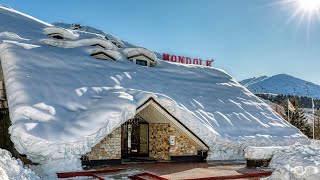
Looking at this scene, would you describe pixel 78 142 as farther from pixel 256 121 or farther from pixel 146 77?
pixel 256 121

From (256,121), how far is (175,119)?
252 inches

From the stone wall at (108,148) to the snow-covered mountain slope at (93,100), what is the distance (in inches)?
46.5

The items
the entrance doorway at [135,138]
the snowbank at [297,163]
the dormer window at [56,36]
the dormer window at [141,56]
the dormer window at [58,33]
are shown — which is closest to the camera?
the snowbank at [297,163]

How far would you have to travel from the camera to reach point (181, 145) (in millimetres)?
17906

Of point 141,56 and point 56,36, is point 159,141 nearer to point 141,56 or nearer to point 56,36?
point 141,56

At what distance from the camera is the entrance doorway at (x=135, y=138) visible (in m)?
19.5

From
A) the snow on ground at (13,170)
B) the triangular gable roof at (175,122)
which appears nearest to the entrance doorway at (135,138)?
the triangular gable roof at (175,122)

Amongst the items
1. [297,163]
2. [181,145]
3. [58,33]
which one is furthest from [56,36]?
[297,163]

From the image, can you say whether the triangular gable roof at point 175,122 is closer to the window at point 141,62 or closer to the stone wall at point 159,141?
the stone wall at point 159,141

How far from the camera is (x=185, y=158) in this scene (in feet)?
58.5

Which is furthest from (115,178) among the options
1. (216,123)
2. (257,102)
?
(257,102)

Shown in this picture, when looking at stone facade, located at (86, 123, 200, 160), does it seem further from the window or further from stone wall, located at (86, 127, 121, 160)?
the window

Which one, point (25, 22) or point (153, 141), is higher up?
point (25, 22)

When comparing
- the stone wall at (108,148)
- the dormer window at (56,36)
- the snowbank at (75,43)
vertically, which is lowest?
the stone wall at (108,148)
